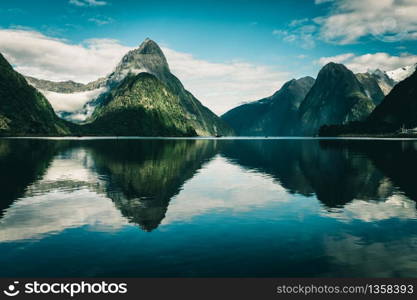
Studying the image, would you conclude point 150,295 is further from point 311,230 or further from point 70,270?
point 311,230

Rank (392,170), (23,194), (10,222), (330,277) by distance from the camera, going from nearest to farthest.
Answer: (330,277)
(10,222)
(23,194)
(392,170)

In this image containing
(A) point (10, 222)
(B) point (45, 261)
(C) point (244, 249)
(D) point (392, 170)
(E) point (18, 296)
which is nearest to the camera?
(E) point (18, 296)

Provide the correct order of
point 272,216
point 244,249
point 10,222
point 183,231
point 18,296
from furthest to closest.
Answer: point 272,216, point 10,222, point 183,231, point 244,249, point 18,296

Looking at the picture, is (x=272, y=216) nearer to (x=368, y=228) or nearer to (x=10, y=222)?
(x=368, y=228)

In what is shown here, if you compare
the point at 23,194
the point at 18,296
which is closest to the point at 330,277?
the point at 18,296

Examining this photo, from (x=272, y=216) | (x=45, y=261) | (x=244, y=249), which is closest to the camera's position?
(x=45, y=261)

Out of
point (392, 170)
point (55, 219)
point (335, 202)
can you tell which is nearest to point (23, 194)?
point (55, 219)

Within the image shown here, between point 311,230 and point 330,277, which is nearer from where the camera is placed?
point 330,277

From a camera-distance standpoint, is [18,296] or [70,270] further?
[70,270]
